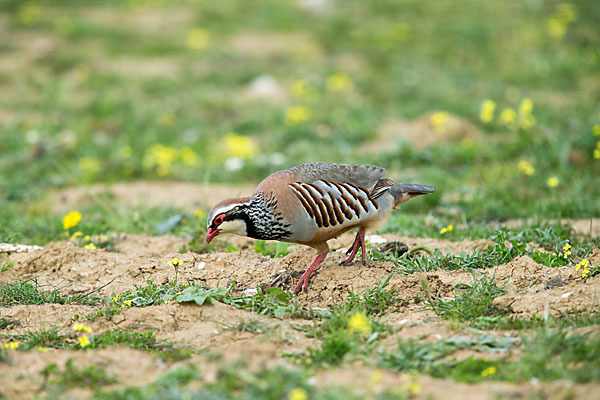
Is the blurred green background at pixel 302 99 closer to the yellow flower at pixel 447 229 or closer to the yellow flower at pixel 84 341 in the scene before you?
the yellow flower at pixel 447 229

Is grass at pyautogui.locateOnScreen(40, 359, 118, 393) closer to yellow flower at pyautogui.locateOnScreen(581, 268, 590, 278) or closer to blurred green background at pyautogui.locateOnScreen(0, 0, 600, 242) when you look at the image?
blurred green background at pyautogui.locateOnScreen(0, 0, 600, 242)

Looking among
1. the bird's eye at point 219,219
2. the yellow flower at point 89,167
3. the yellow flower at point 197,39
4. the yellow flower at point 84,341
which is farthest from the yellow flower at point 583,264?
the yellow flower at point 197,39

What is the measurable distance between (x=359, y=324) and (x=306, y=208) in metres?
0.95

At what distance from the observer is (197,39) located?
37.6ft

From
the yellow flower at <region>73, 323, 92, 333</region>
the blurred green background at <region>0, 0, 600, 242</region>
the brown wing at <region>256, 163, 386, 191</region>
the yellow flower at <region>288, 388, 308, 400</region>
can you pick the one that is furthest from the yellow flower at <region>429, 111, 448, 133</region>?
the yellow flower at <region>288, 388, 308, 400</region>

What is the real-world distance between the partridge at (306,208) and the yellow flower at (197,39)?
743 centimetres

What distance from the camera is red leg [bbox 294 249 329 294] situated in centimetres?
A: 422

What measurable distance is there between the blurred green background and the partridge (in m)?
1.32

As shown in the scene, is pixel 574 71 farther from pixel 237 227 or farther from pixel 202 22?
pixel 237 227

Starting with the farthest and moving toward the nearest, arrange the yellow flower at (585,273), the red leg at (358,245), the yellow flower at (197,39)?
the yellow flower at (197,39) < the red leg at (358,245) < the yellow flower at (585,273)

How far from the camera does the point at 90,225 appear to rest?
573 centimetres

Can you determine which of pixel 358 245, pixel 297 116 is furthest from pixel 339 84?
pixel 358 245

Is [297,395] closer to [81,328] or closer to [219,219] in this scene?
[81,328]

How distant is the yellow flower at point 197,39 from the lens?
37.0 ft
